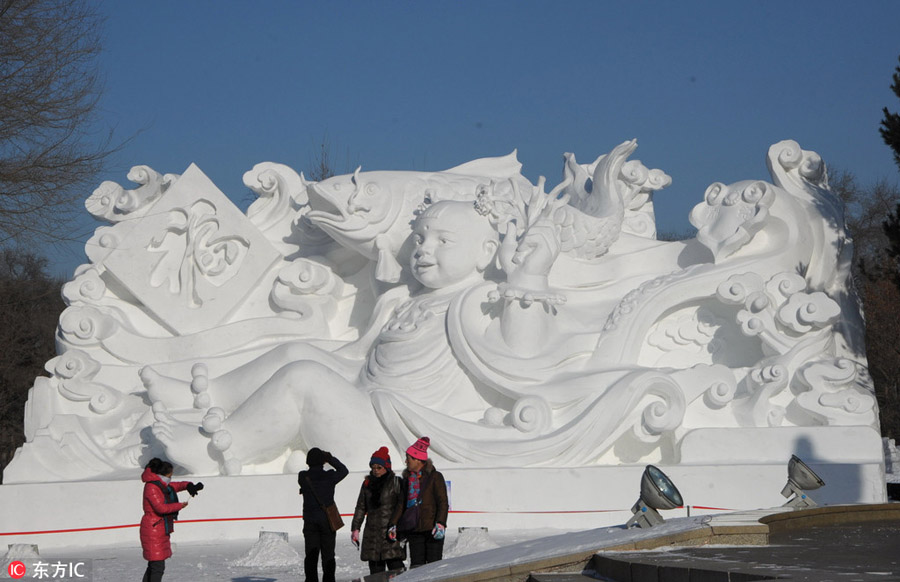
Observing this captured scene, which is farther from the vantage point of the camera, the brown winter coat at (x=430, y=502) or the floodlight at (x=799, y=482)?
the floodlight at (x=799, y=482)

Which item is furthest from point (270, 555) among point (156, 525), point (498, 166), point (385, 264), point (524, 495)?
point (498, 166)

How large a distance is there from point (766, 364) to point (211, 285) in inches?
186

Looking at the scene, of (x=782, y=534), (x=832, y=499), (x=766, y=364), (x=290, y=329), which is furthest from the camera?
(x=290, y=329)

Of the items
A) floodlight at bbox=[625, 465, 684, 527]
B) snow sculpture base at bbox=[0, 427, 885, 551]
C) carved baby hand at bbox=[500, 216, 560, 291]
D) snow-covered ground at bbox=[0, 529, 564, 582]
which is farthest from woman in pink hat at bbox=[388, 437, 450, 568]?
carved baby hand at bbox=[500, 216, 560, 291]

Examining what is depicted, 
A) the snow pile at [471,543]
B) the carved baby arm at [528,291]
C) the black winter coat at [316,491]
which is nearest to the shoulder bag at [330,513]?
the black winter coat at [316,491]

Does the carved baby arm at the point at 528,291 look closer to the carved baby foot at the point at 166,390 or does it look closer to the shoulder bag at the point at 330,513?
the carved baby foot at the point at 166,390

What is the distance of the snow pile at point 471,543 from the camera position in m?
6.89

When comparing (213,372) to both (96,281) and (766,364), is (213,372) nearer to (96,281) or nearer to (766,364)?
(96,281)

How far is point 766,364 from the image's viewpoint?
28.7 feet

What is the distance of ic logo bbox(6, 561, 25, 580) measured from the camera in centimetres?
683

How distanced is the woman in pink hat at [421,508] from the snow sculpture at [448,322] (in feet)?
9.26

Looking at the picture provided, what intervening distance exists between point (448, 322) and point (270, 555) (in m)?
2.63

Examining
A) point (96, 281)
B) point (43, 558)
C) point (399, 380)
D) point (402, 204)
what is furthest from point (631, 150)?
point (43, 558)

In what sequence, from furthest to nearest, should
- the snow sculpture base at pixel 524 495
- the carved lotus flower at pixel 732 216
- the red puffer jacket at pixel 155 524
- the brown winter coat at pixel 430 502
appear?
the carved lotus flower at pixel 732 216 < the snow sculpture base at pixel 524 495 < the red puffer jacket at pixel 155 524 < the brown winter coat at pixel 430 502
